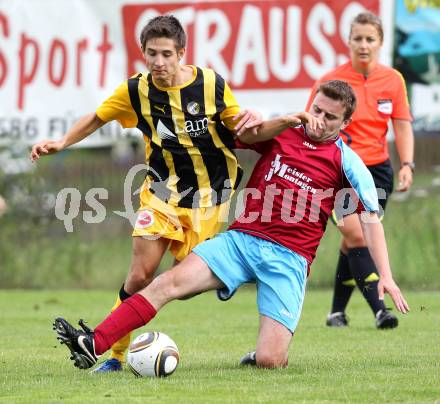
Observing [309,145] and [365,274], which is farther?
[365,274]

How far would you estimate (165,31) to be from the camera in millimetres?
5969

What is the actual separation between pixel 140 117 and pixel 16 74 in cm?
679

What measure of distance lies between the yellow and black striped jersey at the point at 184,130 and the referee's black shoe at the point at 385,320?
87.7 inches

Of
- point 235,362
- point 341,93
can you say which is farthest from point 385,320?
point 341,93

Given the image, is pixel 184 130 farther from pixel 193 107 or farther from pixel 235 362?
pixel 235 362

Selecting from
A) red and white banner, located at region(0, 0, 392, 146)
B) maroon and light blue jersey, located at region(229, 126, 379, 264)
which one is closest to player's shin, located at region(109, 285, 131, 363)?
maroon and light blue jersey, located at region(229, 126, 379, 264)

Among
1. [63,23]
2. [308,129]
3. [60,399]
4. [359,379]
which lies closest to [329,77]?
[308,129]

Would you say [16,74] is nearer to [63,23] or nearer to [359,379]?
[63,23]

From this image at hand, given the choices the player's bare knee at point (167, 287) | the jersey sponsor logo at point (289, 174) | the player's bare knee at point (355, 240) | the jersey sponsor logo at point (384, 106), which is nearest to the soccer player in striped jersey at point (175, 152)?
the jersey sponsor logo at point (289, 174)

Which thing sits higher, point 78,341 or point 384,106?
point 384,106

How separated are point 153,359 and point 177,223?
99 centimetres

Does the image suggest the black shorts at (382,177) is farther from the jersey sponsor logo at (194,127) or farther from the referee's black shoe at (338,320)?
the jersey sponsor logo at (194,127)

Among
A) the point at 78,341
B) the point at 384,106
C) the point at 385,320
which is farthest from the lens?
the point at 384,106

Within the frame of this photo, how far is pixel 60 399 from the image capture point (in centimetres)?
480
